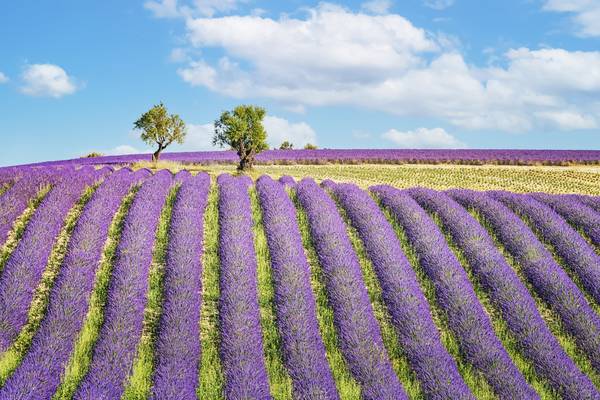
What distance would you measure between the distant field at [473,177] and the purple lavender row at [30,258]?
470 inches

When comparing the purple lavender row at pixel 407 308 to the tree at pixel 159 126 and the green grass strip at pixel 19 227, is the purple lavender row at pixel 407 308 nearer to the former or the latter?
the green grass strip at pixel 19 227

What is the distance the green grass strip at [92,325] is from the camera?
24.8ft

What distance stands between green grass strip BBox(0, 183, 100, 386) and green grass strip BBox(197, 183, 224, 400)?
2.93m

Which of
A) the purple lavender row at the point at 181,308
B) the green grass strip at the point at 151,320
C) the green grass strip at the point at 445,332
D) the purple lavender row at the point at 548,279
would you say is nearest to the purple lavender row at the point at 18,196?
the green grass strip at the point at 151,320

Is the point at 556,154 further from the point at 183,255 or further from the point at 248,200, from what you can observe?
the point at 183,255

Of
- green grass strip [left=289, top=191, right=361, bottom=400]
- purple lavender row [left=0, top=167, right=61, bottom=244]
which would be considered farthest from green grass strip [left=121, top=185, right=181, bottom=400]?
purple lavender row [left=0, top=167, right=61, bottom=244]

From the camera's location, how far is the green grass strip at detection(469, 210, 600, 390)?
28.1ft

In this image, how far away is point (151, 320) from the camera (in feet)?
29.9

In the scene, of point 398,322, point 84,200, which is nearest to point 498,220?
point 398,322

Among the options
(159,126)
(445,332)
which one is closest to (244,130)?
(159,126)

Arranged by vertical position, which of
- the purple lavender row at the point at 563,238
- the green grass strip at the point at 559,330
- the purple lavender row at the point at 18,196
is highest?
the purple lavender row at the point at 18,196

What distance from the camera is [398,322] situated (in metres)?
9.10

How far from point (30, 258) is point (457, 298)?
28.1ft

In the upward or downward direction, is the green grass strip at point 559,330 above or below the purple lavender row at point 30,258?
below
